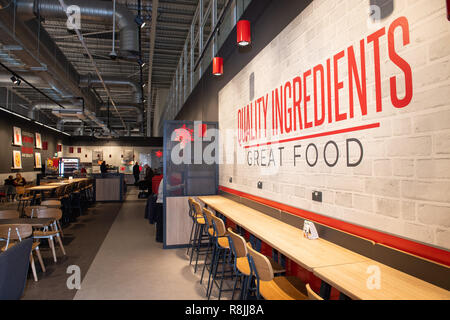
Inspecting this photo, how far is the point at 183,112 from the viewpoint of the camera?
10.4m

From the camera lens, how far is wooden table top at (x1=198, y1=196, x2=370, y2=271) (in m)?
1.74

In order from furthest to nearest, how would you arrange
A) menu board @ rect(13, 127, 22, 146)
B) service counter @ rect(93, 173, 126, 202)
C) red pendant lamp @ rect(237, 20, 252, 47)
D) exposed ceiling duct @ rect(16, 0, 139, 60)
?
menu board @ rect(13, 127, 22, 146) → service counter @ rect(93, 173, 126, 202) → exposed ceiling duct @ rect(16, 0, 139, 60) → red pendant lamp @ rect(237, 20, 252, 47)

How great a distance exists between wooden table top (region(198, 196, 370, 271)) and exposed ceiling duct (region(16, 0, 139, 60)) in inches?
183

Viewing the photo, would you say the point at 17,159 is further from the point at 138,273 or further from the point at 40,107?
the point at 138,273

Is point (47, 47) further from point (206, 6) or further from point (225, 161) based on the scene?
point (225, 161)

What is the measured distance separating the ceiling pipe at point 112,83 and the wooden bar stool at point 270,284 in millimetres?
9212

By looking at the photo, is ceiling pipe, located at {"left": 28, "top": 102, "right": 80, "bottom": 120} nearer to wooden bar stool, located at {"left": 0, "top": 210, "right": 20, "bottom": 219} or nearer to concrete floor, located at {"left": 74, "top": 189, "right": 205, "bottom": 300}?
concrete floor, located at {"left": 74, "top": 189, "right": 205, "bottom": 300}

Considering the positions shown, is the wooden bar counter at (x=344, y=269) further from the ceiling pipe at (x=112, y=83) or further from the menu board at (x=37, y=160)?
the menu board at (x=37, y=160)

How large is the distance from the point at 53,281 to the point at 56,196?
14.1ft

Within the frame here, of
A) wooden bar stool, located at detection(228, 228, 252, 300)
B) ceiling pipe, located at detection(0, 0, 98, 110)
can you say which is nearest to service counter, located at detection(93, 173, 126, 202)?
ceiling pipe, located at detection(0, 0, 98, 110)

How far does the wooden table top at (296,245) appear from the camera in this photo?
174 centimetres

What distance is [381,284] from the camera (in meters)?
1.38

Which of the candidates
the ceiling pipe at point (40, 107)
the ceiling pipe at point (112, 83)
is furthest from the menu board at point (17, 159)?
the ceiling pipe at point (112, 83)

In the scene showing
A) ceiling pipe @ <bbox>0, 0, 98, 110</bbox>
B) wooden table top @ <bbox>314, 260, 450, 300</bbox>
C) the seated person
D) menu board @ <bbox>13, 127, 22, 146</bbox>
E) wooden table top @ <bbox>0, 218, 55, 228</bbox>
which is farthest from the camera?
menu board @ <bbox>13, 127, 22, 146</bbox>
